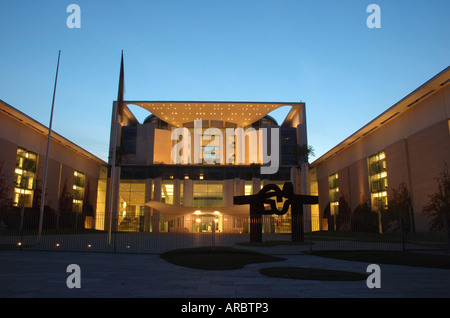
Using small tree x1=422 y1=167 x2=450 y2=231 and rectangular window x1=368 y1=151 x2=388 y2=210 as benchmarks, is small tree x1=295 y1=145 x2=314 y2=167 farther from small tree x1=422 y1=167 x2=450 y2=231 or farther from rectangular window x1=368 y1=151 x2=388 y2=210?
small tree x1=422 y1=167 x2=450 y2=231

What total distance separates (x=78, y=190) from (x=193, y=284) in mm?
49769

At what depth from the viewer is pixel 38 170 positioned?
4247 centimetres

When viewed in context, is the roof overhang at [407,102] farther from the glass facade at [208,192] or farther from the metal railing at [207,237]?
the glass facade at [208,192]

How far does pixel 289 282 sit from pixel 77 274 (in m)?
5.56

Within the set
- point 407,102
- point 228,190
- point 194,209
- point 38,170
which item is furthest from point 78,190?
point 407,102

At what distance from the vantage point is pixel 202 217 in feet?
152

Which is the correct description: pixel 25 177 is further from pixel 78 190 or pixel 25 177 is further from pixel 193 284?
pixel 193 284

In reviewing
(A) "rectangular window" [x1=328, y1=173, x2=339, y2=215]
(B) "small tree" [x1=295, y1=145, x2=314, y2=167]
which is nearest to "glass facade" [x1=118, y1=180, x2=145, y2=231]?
(B) "small tree" [x1=295, y1=145, x2=314, y2=167]

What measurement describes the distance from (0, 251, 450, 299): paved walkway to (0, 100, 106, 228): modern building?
2181 centimetres

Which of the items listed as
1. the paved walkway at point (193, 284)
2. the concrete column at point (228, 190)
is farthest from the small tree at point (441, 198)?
the concrete column at point (228, 190)

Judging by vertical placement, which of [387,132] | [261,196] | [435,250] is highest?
[387,132]

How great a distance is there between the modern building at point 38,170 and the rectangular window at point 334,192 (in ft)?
127
